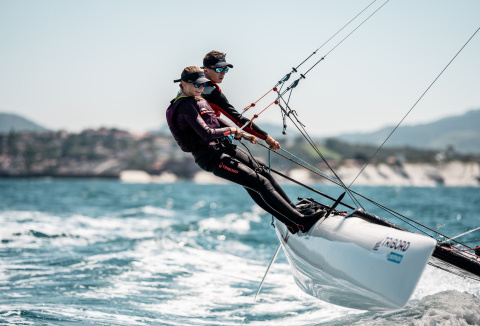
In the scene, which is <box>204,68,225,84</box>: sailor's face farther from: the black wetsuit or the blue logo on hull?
the blue logo on hull

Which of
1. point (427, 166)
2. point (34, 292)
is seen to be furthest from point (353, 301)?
point (427, 166)

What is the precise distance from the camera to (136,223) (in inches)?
592

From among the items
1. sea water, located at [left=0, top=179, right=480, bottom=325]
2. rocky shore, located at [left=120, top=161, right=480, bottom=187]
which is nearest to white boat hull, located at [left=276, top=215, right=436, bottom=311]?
sea water, located at [left=0, top=179, right=480, bottom=325]

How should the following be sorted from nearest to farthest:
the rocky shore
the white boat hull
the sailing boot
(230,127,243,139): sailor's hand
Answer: the white boat hull, (230,127,243,139): sailor's hand, the sailing boot, the rocky shore

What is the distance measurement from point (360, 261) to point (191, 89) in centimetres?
200

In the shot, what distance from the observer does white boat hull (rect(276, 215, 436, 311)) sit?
12.6 ft

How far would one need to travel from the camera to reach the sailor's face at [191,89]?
4555 millimetres

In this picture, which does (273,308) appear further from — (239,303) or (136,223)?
(136,223)

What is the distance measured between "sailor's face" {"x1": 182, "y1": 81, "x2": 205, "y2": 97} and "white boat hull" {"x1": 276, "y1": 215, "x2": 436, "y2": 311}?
5.29 feet

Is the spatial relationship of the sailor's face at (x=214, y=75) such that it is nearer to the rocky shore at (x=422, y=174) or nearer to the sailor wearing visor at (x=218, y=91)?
the sailor wearing visor at (x=218, y=91)

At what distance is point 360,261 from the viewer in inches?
167

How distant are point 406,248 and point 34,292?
13.8 ft

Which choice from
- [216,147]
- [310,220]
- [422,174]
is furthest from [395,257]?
[422,174]

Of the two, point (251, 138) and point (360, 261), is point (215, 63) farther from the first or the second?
point (360, 261)
